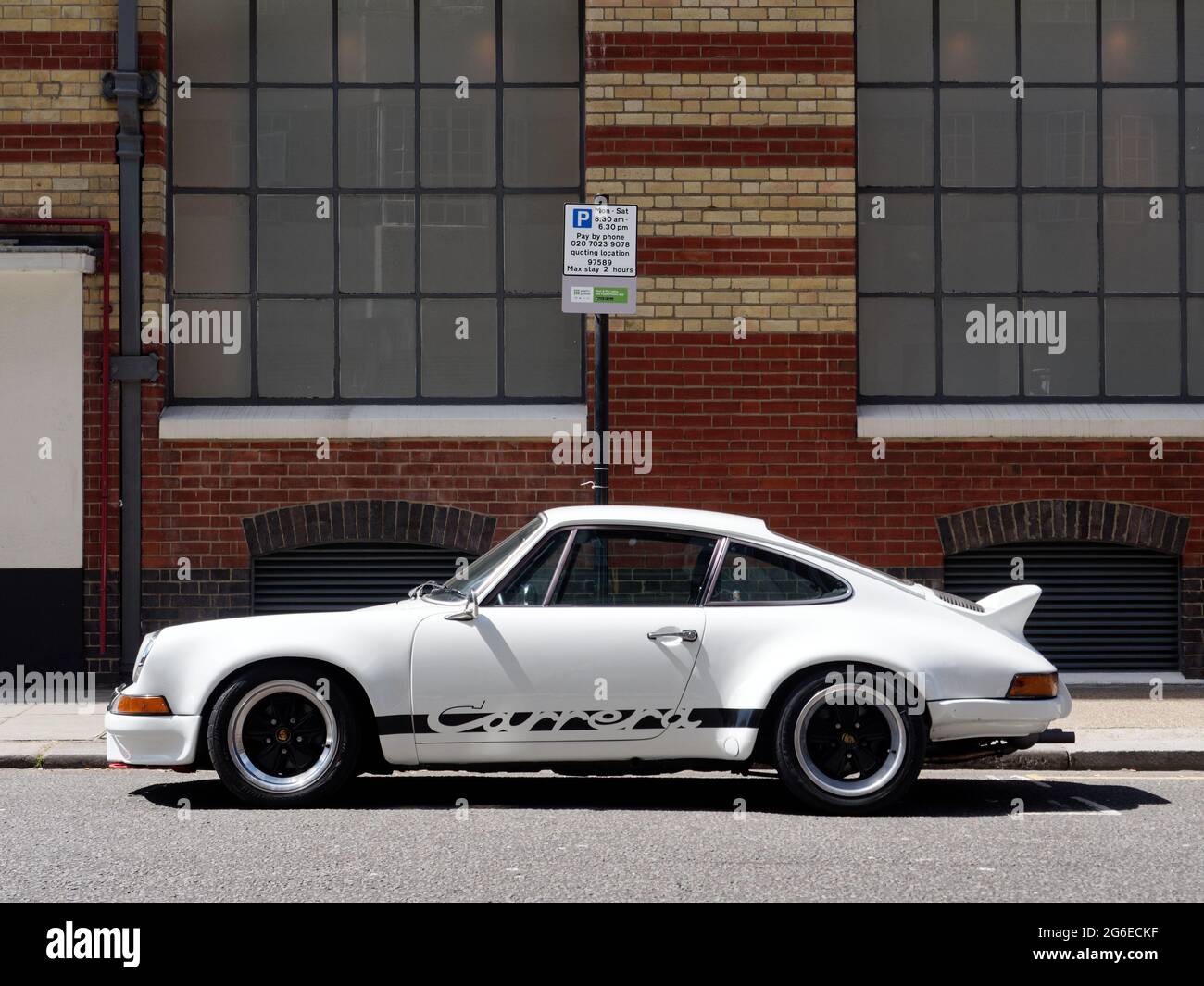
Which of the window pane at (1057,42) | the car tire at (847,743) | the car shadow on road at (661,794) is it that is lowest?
the car shadow on road at (661,794)

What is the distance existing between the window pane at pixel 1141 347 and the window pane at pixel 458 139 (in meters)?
5.13

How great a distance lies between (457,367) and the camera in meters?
12.2

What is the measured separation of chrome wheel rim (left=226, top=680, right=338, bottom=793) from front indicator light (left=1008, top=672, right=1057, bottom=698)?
3124 mm

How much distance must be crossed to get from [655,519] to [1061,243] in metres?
6.41

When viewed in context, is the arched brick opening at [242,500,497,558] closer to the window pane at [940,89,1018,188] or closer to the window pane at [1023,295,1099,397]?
the window pane at [1023,295,1099,397]

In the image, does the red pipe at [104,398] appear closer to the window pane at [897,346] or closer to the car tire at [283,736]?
the car tire at [283,736]

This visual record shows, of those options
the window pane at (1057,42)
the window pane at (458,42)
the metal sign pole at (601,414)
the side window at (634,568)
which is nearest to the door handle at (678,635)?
the side window at (634,568)

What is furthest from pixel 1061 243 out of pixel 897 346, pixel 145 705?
pixel 145 705

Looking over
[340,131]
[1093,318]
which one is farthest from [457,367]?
[1093,318]

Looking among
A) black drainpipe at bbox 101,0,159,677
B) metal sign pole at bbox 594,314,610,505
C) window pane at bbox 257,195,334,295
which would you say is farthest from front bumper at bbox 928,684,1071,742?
window pane at bbox 257,195,334,295

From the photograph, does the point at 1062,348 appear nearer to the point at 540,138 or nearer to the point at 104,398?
the point at 540,138

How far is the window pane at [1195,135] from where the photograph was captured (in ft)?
40.1

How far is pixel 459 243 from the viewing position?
12250mm

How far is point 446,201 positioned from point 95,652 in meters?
4.47
